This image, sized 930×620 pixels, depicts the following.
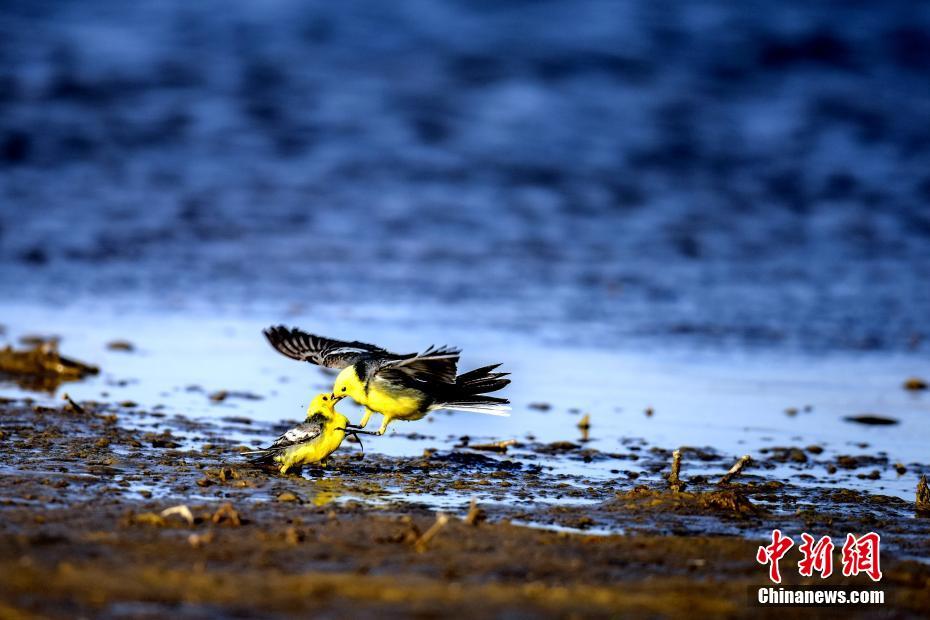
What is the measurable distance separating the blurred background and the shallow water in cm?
75

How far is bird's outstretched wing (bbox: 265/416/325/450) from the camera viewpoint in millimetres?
7219

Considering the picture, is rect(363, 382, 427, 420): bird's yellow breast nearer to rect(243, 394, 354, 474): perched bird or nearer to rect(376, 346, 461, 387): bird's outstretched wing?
rect(376, 346, 461, 387): bird's outstretched wing

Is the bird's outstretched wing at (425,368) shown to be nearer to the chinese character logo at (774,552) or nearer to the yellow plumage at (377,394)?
the yellow plumage at (377,394)

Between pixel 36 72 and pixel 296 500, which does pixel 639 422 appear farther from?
pixel 36 72

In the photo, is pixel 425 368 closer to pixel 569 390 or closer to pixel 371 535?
pixel 371 535

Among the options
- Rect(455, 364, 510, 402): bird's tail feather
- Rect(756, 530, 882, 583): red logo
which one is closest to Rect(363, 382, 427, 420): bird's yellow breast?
Rect(455, 364, 510, 402): bird's tail feather

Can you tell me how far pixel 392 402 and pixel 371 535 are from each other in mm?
2134

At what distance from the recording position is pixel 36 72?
998 inches

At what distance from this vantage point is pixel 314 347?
877cm

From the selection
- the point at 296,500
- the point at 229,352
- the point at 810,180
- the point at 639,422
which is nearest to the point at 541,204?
the point at 810,180

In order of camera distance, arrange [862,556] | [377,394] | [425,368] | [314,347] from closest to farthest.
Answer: [862,556], [425,368], [377,394], [314,347]

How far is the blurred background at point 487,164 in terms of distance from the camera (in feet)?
47.6

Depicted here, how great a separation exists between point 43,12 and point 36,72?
4.43 meters

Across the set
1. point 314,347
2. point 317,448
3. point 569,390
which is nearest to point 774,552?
point 317,448
